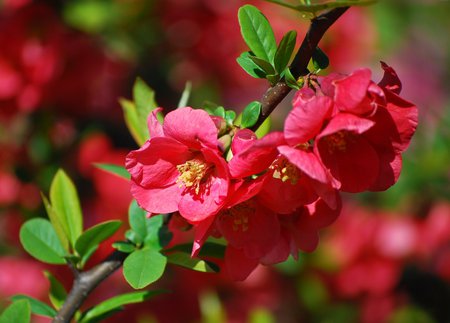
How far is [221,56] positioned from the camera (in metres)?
2.34

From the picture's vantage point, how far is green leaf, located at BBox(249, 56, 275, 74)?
2.43 feet

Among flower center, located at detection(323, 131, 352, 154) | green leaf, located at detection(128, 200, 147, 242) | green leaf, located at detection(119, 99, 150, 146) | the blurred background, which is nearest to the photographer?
flower center, located at detection(323, 131, 352, 154)

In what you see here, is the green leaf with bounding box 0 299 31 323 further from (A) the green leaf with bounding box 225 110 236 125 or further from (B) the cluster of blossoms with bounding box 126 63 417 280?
(A) the green leaf with bounding box 225 110 236 125

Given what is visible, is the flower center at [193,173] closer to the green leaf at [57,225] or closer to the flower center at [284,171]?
the flower center at [284,171]

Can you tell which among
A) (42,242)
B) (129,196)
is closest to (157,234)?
(42,242)

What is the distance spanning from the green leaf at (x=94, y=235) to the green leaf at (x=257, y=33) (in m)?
0.25

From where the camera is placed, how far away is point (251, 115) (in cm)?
74

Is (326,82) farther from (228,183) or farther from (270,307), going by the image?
(270,307)

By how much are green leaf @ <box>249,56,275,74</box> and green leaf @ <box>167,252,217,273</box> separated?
0.70 ft

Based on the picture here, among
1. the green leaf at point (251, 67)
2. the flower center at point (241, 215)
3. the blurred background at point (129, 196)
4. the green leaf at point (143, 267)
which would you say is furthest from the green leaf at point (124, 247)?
the blurred background at point (129, 196)

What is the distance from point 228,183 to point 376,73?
131 inches

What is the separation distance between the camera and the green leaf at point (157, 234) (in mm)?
826

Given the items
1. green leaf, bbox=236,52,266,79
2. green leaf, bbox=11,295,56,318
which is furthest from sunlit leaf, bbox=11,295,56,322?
green leaf, bbox=236,52,266,79

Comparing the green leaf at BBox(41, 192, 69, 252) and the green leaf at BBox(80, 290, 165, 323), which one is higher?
the green leaf at BBox(41, 192, 69, 252)
